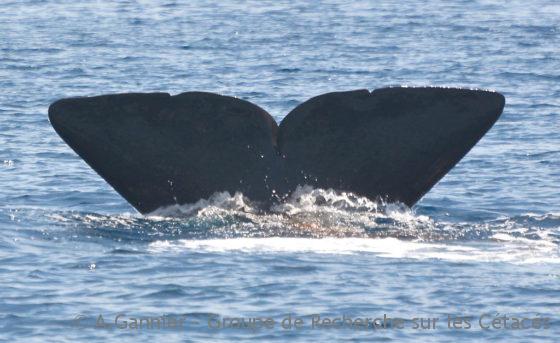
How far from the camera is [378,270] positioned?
36.3 ft

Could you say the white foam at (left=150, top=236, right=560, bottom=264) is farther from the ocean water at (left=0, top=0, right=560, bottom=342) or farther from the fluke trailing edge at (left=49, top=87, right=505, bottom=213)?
the fluke trailing edge at (left=49, top=87, right=505, bottom=213)

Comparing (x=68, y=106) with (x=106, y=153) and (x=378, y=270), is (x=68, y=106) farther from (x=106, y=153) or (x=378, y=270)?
(x=378, y=270)

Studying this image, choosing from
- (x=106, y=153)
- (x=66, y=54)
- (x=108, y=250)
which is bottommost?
(x=66, y=54)

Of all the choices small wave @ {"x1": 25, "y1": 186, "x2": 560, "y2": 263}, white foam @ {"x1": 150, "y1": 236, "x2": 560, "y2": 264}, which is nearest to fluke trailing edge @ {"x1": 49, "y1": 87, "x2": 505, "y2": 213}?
small wave @ {"x1": 25, "y1": 186, "x2": 560, "y2": 263}

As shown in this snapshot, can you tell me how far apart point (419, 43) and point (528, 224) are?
1788cm

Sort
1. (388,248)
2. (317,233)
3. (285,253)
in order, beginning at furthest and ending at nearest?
(317,233)
(388,248)
(285,253)

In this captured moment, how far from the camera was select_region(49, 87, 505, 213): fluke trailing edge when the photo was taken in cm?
1145

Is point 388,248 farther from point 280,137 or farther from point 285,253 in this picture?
point 280,137

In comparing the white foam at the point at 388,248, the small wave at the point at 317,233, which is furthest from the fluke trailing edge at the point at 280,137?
the white foam at the point at 388,248

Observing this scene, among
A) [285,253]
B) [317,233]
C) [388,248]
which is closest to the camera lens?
[285,253]

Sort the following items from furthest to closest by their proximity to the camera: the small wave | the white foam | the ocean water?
the small wave, the white foam, the ocean water

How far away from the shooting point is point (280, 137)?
1169cm

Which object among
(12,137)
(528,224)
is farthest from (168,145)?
(12,137)

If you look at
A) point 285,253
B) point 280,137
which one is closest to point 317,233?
point 285,253
